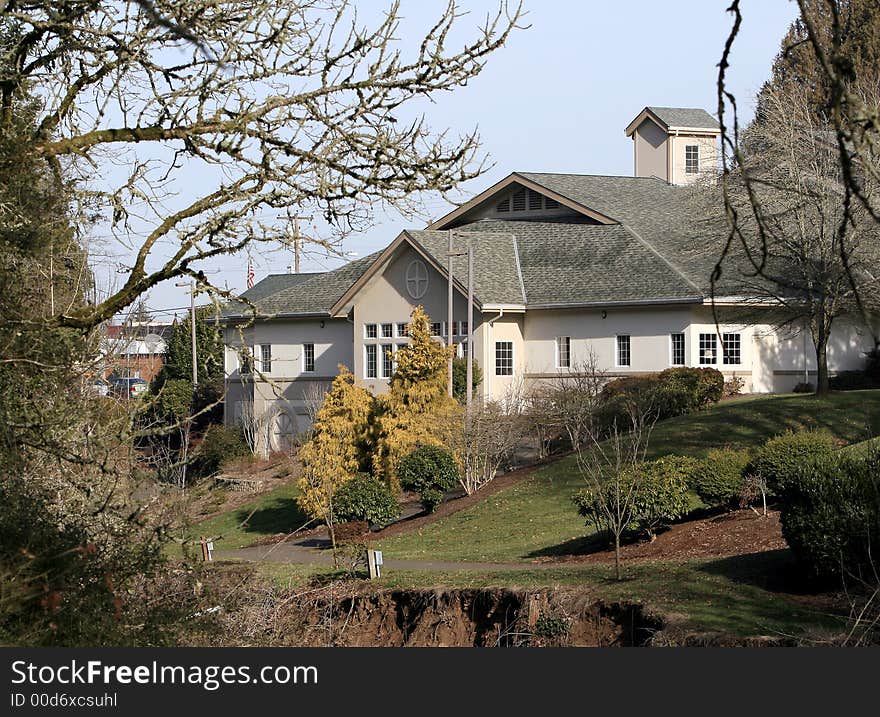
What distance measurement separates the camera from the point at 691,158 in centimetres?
5409

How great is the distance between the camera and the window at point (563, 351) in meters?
39.8

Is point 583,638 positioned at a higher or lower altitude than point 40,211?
lower

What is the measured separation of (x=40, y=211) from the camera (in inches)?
444

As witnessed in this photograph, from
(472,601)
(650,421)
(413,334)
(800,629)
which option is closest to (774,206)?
(650,421)

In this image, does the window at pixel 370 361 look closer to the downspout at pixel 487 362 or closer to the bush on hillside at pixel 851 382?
the downspout at pixel 487 362

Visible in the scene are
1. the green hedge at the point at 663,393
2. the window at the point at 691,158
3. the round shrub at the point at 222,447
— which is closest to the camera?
the green hedge at the point at 663,393

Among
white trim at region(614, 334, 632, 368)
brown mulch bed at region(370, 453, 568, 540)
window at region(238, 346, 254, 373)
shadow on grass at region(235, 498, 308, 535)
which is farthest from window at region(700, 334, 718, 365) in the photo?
window at region(238, 346, 254, 373)

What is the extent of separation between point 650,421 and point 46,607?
1037 inches

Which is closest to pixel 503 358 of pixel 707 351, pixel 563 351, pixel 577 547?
pixel 563 351

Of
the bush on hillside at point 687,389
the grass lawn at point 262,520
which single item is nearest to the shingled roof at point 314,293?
the grass lawn at point 262,520

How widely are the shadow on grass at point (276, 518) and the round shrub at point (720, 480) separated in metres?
14.2

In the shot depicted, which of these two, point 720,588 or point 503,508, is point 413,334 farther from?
point 720,588

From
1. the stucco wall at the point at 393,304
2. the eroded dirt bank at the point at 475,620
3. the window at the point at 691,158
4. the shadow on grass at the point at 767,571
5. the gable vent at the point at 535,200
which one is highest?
the window at the point at 691,158

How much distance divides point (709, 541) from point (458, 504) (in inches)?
488
